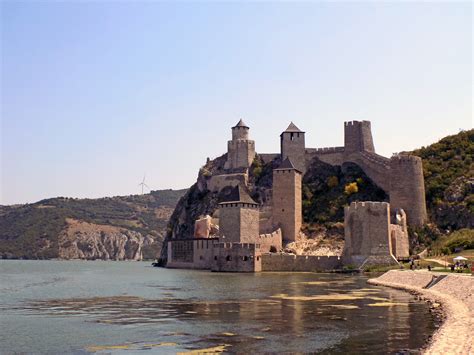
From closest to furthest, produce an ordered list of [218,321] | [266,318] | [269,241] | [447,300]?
[218,321], [266,318], [447,300], [269,241]

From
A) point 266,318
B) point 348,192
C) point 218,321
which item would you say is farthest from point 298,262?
point 218,321

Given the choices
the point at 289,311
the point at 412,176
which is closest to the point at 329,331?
the point at 289,311

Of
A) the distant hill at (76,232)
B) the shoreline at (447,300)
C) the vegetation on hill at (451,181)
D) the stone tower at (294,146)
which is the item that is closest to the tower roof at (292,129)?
the stone tower at (294,146)

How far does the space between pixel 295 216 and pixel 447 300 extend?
3569cm

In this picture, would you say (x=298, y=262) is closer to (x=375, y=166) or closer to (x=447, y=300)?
(x=375, y=166)

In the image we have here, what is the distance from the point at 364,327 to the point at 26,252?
134937 millimetres

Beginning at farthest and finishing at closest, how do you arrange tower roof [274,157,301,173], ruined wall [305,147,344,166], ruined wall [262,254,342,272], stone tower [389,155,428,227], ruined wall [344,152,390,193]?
ruined wall [305,147,344,166]
ruined wall [344,152,390,193]
tower roof [274,157,301,173]
stone tower [389,155,428,227]
ruined wall [262,254,342,272]

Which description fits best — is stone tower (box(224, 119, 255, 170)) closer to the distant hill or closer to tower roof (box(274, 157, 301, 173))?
tower roof (box(274, 157, 301, 173))

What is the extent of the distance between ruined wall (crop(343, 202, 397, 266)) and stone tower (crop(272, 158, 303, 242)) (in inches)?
448

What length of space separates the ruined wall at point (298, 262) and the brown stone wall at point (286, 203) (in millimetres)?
7324

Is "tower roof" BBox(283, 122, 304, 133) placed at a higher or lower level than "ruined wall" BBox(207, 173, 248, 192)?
higher

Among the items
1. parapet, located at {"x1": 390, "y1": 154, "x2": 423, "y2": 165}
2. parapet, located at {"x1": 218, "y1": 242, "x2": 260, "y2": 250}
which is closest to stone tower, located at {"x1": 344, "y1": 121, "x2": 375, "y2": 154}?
parapet, located at {"x1": 390, "y1": 154, "x2": 423, "y2": 165}

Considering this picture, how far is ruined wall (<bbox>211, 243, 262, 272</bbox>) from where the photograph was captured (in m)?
52.2

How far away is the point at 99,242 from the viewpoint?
149250 mm
